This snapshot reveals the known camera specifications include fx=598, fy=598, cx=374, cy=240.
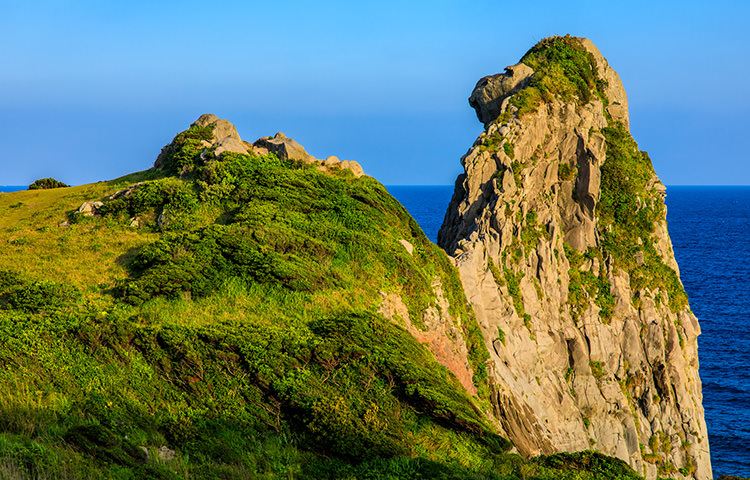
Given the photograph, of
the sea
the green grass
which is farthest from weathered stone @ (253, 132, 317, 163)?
the sea

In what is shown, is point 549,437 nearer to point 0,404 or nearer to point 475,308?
point 475,308

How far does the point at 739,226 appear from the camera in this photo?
592ft

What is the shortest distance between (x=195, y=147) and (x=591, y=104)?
32554 mm

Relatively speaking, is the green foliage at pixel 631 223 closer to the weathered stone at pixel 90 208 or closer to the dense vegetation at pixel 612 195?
the dense vegetation at pixel 612 195

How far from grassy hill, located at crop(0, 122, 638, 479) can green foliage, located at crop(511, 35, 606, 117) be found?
21.1 metres

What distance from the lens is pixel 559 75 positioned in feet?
164

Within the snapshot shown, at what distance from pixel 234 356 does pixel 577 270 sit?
106 feet

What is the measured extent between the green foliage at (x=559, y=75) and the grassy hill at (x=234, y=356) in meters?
21.1

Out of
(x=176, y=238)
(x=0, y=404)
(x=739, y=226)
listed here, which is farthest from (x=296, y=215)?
(x=739, y=226)

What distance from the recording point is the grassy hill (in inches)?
639

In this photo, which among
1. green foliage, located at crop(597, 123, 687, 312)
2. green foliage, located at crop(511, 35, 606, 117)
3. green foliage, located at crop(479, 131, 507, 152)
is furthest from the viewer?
green foliage, located at crop(597, 123, 687, 312)

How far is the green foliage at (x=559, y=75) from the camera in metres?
46.6

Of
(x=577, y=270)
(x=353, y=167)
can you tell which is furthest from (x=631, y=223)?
(x=353, y=167)

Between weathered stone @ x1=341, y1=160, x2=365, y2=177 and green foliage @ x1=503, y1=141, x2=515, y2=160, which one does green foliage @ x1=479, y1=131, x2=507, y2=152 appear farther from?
weathered stone @ x1=341, y1=160, x2=365, y2=177
